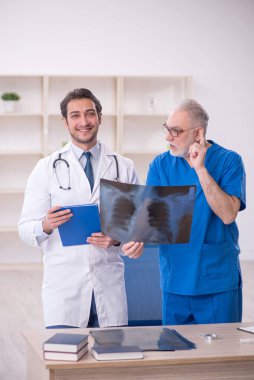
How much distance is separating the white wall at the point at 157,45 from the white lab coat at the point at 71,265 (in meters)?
5.08

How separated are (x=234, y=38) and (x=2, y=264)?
351cm

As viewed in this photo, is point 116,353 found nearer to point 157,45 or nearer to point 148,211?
point 148,211

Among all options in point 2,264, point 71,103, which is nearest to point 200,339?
point 71,103

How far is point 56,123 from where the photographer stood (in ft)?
26.3

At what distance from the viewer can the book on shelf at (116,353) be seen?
7.77 ft

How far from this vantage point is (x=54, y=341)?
7.80 ft

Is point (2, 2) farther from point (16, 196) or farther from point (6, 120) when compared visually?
point (16, 196)

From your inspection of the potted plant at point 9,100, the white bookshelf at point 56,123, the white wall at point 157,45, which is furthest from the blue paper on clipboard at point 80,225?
the white wall at point 157,45

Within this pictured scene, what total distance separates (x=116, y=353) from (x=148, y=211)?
23.9 inches

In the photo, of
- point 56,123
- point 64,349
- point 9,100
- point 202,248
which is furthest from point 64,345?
point 56,123

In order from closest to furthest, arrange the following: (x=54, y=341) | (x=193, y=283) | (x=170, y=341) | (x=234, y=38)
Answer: (x=54, y=341) < (x=170, y=341) < (x=193, y=283) < (x=234, y=38)

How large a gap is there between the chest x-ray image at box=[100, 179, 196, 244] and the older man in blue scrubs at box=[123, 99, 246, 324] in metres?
0.08

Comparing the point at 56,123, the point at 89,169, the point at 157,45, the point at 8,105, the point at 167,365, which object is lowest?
the point at 167,365

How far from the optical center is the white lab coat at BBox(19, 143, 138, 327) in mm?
2932
